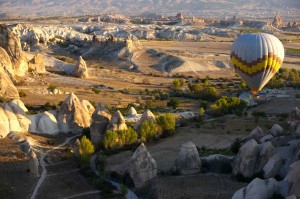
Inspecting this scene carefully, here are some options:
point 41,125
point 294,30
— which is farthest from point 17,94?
point 294,30

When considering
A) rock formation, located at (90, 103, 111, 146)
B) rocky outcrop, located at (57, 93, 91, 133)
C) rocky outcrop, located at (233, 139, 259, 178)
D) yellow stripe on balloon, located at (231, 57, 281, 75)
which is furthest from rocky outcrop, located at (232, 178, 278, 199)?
yellow stripe on balloon, located at (231, 57, 281, 75)

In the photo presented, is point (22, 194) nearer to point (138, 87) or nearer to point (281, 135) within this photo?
point (281, 135)

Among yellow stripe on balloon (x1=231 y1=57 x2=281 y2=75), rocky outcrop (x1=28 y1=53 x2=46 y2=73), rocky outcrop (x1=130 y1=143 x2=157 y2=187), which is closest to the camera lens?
rocky outcrop (x1=130 y1=143 x2=157 y2=187)

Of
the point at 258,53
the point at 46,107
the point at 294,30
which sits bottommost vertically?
the point at 294,30

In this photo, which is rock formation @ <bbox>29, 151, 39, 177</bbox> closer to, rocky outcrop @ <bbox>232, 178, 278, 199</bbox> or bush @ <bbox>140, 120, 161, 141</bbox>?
bush @ <bbox>140, 120, 161, 141</bbox>

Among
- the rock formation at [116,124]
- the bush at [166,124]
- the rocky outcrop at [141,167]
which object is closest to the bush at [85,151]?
the rock formation at [116,124]

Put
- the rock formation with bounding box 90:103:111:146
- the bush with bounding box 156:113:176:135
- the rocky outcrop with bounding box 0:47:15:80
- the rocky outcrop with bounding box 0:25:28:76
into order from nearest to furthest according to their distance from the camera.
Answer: the rock formation with bounding box 90:103:111:146 < the bush with bounding box 156:113:176:135 < the rocky outcrop with bounding box 0:47:15:80 < the rocky outcrop with bounding box 0:25:28:76
